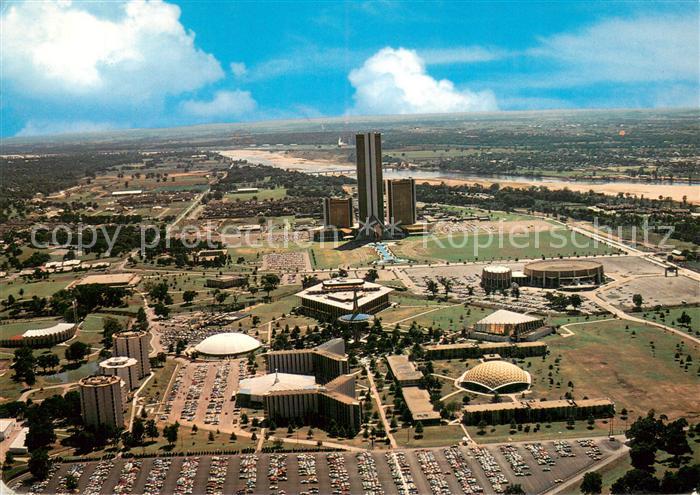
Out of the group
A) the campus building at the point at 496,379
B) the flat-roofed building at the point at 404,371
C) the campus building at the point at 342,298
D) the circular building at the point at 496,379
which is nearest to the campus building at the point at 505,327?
the flat-roofed building at the point at 404,371

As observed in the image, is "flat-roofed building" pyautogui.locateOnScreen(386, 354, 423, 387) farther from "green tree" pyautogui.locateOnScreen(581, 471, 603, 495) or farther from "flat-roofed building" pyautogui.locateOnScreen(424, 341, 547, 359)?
"green tree" pyautogui.locateOnScreen(581, 471, 603, 495)

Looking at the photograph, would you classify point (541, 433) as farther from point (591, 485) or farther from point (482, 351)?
point (482, 351)

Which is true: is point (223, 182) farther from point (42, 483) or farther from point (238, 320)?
point (42, 483)

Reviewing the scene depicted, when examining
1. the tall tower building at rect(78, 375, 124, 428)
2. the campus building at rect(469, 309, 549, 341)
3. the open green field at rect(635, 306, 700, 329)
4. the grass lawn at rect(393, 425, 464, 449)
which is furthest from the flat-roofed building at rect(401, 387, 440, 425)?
the open green field at rect(635, 306, 700, 329)

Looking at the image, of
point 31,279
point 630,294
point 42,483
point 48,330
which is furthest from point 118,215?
point 42,483

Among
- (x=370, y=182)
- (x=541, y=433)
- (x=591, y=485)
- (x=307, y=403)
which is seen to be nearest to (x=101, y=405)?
(x=307, y=403)

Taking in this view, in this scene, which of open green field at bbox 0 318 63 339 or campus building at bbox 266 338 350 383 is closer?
campus building at bbox 266 338 350 383
